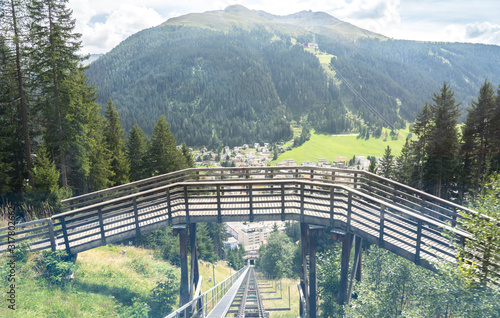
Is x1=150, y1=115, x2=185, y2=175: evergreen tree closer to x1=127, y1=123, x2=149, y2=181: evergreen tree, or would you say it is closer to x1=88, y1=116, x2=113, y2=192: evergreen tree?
x1=127, y1=123, x2=149, y2=181: evergreen tree

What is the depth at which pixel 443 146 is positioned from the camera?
27406 mm

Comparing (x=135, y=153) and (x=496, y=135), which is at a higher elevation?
(x=496, y=135)

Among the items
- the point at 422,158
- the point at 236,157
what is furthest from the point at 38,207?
the point at 236,157

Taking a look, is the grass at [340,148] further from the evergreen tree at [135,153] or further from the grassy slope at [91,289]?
the grassy slope at [91,289]

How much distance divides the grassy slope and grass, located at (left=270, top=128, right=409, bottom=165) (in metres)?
151

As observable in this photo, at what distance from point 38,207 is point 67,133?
5.39m

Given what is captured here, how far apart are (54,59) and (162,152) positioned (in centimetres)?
1705

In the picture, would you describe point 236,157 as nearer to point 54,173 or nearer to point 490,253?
point 54,173

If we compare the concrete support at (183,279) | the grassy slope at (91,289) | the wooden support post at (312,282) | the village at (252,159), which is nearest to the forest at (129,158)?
the grassy slope at (91,289)

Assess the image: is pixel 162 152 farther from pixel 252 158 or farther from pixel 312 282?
pixel 252 158

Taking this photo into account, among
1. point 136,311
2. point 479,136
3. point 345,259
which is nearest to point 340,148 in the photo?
point 479,136

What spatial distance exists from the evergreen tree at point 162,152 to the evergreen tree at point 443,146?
27.4 m

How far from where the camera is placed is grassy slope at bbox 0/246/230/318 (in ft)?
24.4

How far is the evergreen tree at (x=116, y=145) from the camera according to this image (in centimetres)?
3113
